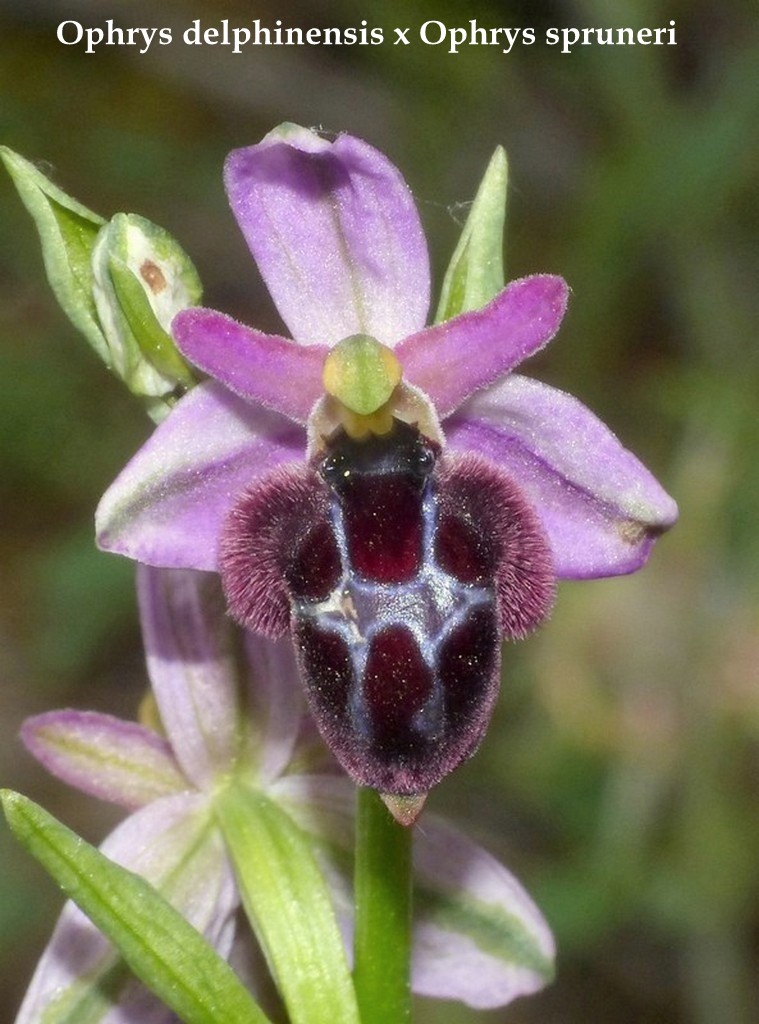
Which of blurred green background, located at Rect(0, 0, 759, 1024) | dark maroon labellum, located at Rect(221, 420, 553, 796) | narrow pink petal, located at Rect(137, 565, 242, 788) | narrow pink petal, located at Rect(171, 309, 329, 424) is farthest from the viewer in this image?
blurred green background, located at Rect(0, 0, 759, 1024)

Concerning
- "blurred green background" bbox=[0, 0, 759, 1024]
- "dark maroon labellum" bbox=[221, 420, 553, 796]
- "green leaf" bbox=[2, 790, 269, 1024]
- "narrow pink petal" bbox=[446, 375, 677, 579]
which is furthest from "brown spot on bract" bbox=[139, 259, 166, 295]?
"blurred green background" bbox=[0, 0, 759, 1024]

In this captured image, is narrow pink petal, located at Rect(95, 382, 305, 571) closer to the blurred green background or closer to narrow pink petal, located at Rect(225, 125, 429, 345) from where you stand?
narrow pink petal, located at Rect(225, 125, 429, 345)

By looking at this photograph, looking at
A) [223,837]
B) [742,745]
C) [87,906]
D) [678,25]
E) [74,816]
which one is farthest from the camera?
[678,25]

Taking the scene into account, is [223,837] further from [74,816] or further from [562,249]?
[562,249]

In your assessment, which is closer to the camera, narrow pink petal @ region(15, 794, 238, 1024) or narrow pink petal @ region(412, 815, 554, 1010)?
narrow pink petal @ region(15, 794, 238, 1024)

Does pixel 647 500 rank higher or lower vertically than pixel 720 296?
higher

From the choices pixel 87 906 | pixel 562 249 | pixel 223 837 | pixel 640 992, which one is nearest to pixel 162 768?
pixel 223 837
